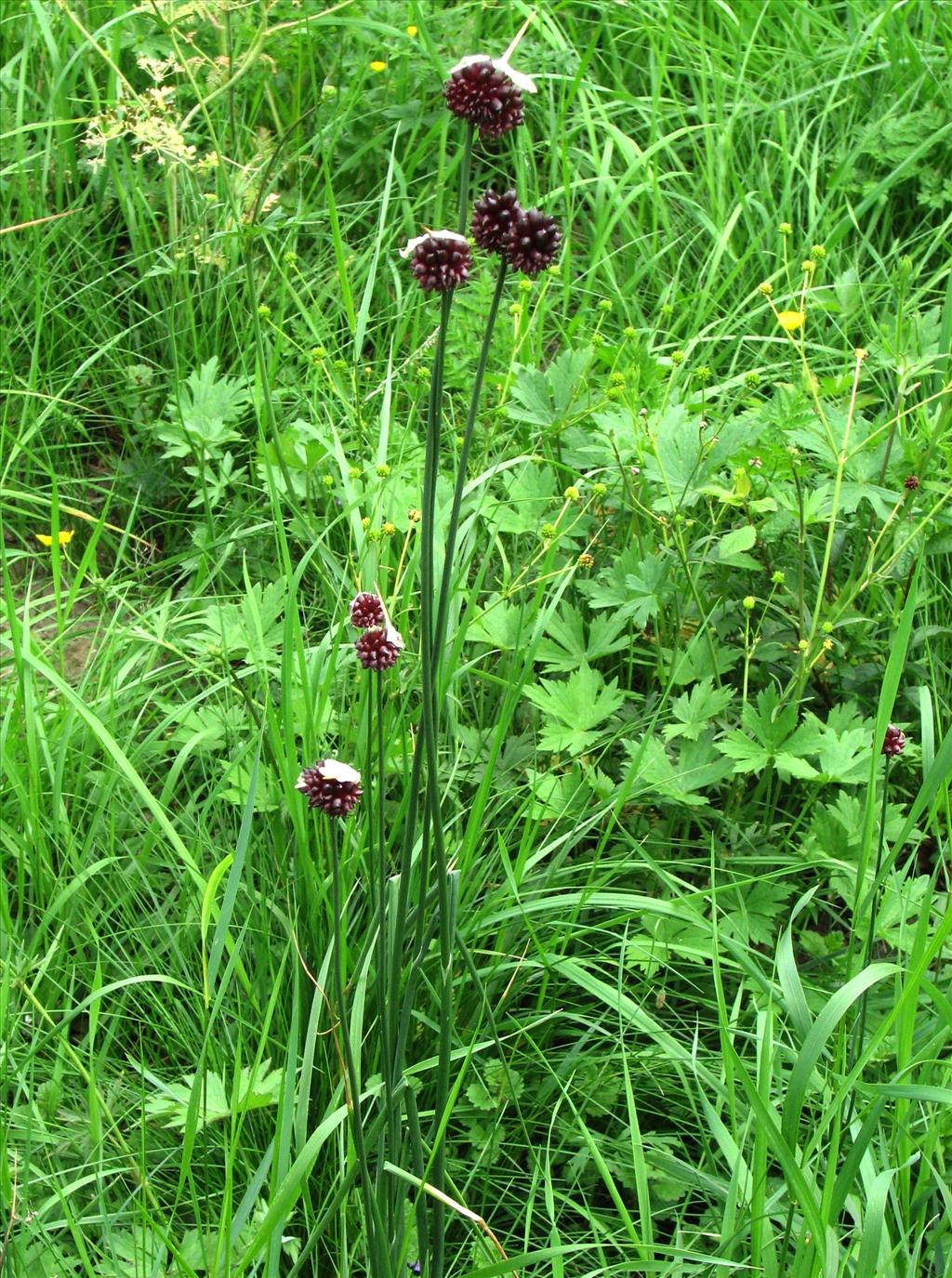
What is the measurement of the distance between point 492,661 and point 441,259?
4.12 ft

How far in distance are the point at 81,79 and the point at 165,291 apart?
754 mm

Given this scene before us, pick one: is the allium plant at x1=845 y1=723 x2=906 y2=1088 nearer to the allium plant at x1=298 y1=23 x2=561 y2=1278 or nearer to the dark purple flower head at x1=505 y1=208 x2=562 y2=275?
the allium plant at x1=298 y1=23 x2=561 y2=1278

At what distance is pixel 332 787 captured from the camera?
1.24 meters

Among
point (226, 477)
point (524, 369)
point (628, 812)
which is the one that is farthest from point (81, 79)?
point (628, 812)

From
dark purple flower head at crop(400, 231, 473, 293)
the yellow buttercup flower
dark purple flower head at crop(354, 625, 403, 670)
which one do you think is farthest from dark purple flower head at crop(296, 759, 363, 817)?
the yellow buttercup flower

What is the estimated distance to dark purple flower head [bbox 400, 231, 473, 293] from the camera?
1126 millimetres

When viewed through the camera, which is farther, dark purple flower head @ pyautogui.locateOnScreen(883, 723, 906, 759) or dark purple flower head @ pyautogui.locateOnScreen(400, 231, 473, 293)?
dark purple flower head @ pyautogui.locateOnScreen(883, 723, 906, 759)

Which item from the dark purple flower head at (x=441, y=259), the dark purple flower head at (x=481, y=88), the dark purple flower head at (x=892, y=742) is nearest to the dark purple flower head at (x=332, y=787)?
the dark purple flower head at (x=441, y=259)

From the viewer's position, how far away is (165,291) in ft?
9.90

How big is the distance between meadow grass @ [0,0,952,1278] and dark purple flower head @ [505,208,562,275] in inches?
16.6

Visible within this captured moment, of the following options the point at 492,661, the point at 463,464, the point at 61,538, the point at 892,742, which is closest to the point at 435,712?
the point at 463,464

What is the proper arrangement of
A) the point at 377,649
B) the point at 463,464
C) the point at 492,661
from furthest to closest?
1. the point at 492,661
2. the point at 377,649
3. the point at 463,464

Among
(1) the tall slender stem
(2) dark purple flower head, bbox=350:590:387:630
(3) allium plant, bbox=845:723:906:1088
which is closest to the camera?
(1) the tall slender stem

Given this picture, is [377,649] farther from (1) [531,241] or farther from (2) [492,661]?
(2) [492,661]
